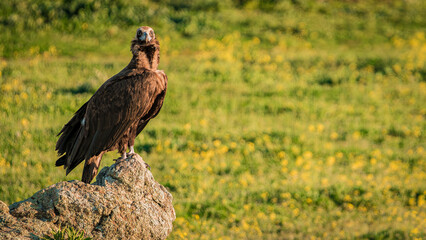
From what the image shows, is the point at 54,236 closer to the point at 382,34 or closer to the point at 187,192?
the point at 187,192

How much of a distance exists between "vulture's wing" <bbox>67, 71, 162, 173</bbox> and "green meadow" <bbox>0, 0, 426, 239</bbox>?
8.64ft

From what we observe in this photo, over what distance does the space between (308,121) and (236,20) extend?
9086 mm

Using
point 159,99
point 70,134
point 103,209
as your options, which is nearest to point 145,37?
point 159,99

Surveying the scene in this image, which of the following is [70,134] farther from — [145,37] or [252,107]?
→ [252,107]

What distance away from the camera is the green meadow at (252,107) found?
379 inches

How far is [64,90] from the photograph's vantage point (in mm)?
14008

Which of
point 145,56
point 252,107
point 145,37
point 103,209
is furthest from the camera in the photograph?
point 252,107

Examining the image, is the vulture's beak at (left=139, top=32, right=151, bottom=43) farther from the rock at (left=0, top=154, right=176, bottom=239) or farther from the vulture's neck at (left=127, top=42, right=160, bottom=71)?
the rock at (left=0, top=154, right=176, bottom=239)

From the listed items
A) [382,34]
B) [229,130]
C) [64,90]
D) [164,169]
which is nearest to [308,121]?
[229,130]

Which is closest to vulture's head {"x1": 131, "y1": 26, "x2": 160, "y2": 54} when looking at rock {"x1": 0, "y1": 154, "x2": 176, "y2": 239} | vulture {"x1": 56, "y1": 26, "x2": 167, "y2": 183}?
vulture {"x1": 56, "y1": 26, "x2": 167, "y2": 183}

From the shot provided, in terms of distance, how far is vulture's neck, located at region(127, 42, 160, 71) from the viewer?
6172 millimetres

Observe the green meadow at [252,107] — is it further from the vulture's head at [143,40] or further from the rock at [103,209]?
the vulture's head at [143,40]

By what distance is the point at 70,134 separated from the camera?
6.35m

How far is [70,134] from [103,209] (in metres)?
1.29
